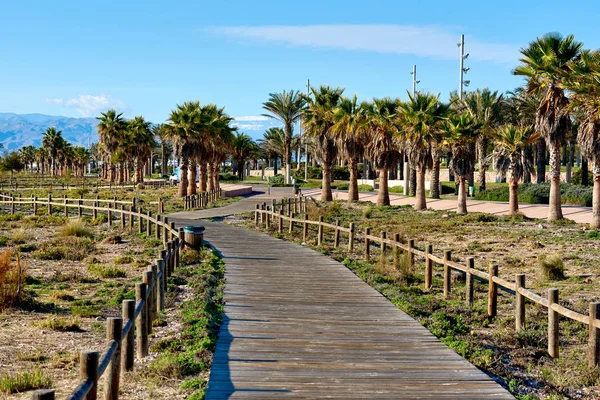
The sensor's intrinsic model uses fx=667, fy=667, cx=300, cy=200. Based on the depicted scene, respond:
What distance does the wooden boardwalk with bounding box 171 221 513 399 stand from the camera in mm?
8148

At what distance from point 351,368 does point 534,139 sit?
2932cm

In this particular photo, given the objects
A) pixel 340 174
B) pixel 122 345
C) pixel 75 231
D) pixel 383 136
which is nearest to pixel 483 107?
pixel 383 136

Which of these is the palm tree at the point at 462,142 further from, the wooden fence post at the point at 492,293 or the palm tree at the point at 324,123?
the wooden fence post at the point at 492,293

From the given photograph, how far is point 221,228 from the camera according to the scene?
101 feet

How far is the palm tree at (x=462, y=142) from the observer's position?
37688 mm

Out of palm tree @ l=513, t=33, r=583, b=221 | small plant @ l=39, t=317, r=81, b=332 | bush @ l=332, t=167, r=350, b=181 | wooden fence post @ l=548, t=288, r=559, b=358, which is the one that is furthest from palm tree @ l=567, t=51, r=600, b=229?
bush @ l=332, t=167, r=350, b=181

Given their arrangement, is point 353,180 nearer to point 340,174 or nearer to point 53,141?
point 340,174

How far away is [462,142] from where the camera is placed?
3841cm

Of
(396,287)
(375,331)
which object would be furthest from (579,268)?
(375,331)

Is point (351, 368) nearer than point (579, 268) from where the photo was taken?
Yes

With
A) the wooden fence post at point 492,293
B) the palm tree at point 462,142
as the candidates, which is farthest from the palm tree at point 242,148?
the wooden fence post at point 492,293

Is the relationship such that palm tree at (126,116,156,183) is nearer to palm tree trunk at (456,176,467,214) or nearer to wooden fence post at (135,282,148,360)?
palm tree trunk at (456,176,467,214)

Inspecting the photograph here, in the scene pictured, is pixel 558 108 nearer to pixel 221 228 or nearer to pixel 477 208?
pixel 477 208

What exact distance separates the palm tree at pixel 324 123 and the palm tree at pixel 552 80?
18909 millimetres
